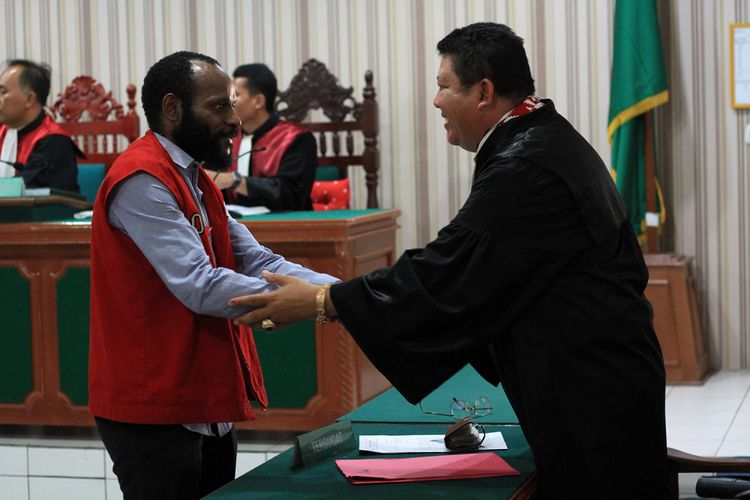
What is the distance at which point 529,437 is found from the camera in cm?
228

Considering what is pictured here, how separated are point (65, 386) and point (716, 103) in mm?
3797

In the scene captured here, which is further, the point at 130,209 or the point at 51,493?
the point at 51,493

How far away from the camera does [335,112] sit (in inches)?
270

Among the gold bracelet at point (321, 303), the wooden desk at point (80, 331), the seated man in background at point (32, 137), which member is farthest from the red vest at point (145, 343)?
the seated man in background at point (32, 137)

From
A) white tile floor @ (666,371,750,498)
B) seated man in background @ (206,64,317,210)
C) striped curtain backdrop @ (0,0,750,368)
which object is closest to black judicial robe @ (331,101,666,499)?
Answer: white tile floor @ (666,371,750,498)

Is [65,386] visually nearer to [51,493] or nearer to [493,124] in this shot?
[51,493]

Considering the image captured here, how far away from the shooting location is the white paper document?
248 centimetres

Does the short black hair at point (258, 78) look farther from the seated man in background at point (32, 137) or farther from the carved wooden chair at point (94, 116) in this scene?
the carved wooden chair at point (94, 116)

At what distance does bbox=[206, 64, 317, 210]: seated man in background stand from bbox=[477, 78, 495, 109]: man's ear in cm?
337

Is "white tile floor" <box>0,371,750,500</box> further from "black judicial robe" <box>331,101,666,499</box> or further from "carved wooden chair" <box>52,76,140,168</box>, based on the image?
"black judicial robe" <box>331,101,666,499</box>

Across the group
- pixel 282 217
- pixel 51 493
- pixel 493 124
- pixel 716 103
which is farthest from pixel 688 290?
pixel 493 124

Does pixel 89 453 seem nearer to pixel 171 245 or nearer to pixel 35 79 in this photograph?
pixel 35 79

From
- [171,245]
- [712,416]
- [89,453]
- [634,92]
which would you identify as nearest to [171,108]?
[171,245]

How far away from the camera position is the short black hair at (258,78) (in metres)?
5.88
